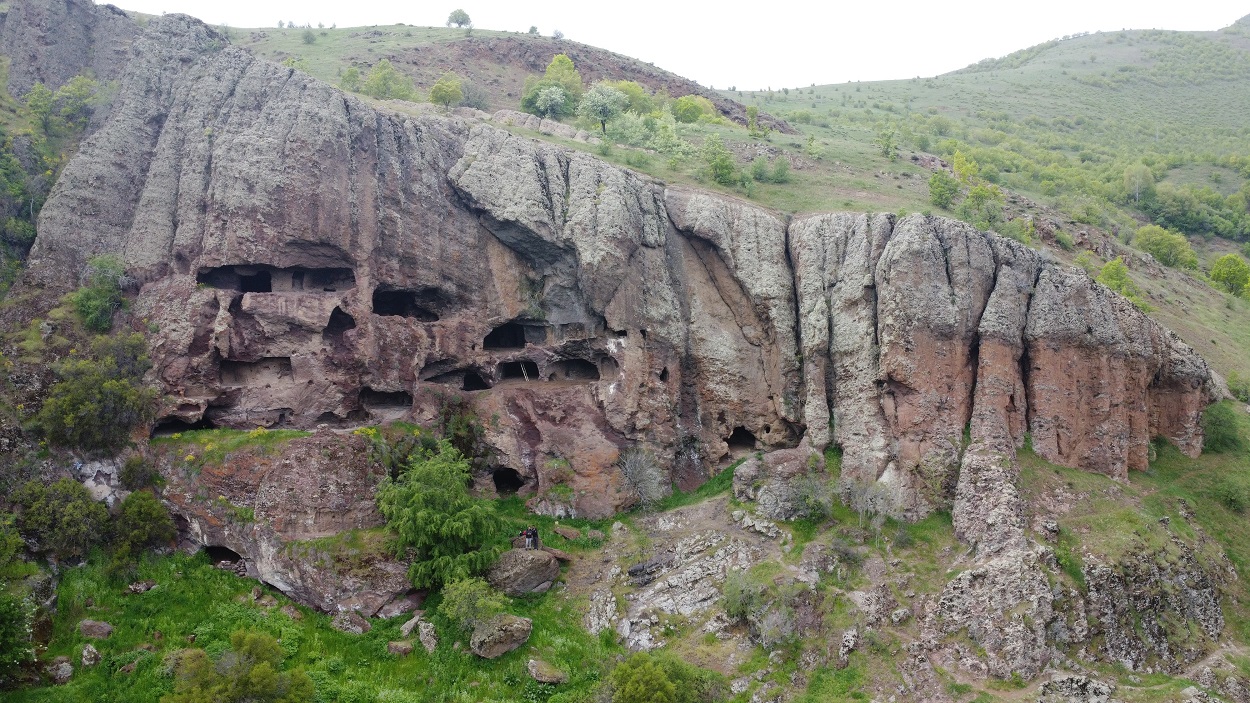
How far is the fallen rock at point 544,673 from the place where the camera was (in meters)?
24.3

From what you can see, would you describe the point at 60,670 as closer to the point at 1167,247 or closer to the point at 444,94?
the point at 444,94

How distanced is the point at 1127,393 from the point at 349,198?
37334 mm

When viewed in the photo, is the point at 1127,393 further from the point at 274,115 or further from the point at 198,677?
the point at 274,115

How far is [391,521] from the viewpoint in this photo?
2728 cm

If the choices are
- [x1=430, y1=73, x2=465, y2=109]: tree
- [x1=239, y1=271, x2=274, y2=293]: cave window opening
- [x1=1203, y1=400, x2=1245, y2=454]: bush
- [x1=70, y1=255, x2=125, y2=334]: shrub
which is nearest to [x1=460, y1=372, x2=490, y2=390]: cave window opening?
[x1=239, y1=271, x2=274, y2=293]: cave window opening

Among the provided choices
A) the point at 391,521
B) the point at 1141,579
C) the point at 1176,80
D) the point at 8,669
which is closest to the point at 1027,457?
the point at 1141,579

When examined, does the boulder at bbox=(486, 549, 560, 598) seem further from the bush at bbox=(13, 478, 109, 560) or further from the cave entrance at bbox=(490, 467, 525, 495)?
the bush at bbox=(13, 478, 109, 560)

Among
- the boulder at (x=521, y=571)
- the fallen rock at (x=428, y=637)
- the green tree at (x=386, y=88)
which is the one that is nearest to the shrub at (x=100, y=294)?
the fallen rock at (x=428, y=637)

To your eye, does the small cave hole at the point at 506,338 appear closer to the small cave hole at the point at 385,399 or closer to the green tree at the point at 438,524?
the small cave hole at the point at 385,399

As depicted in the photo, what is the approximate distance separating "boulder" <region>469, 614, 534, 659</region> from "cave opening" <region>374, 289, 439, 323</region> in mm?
17620

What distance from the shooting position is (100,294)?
33.1 meters

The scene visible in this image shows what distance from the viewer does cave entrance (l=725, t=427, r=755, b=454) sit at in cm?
3797

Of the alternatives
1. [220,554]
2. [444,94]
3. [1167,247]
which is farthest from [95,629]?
[1167,247]

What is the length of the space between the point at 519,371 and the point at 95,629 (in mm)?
21111
